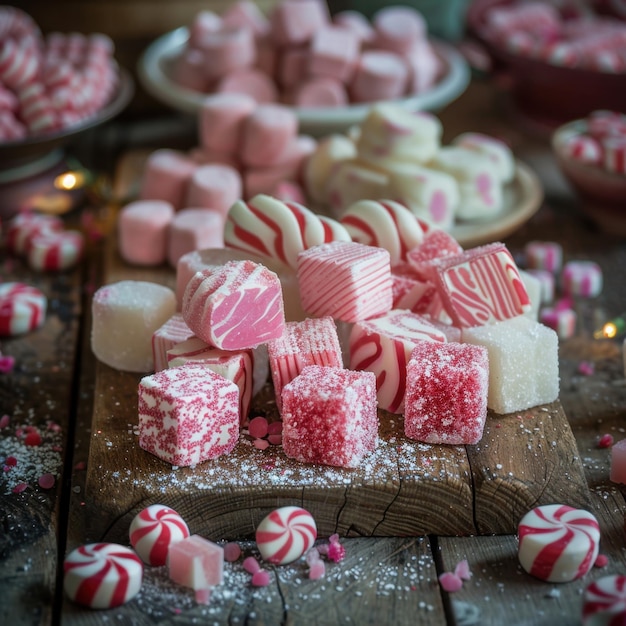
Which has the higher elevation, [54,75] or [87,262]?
[54,75]

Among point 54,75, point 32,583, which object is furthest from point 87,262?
point 32,583

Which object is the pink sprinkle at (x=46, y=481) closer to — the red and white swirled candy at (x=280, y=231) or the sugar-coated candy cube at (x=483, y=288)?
the red and white swirled candy at (x=280, y=231)

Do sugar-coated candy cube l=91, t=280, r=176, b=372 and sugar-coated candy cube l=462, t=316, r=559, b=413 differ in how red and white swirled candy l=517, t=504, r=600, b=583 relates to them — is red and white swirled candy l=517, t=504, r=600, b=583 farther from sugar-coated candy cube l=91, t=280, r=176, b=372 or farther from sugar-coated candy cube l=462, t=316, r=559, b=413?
sugar-coated candy cube l=91, t=280, r=176, b=372

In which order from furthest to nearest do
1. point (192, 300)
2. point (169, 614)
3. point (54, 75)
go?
point (54, 75) → point (192, 300) → point (169, 614)

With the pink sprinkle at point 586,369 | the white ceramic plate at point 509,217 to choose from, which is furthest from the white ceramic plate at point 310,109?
the pink sprinkle at point 586,369

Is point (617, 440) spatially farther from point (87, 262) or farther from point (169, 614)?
point (87, 262)

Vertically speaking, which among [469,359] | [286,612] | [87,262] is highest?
[469,359]

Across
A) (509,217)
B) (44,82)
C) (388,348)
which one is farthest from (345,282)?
(44,82)
